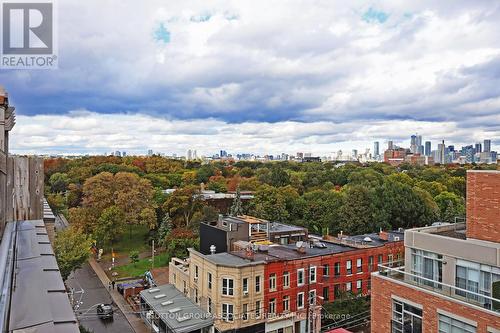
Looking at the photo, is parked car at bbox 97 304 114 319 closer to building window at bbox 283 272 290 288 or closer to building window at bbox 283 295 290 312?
building window at bbox 283 295 290 312

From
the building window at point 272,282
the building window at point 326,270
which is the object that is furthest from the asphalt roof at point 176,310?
the building window at point 326,270

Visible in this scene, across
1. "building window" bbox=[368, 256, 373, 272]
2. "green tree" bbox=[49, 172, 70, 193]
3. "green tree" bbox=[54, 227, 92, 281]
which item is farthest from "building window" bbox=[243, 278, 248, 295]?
"green tree" bbox=[49, 172, 70, 193]

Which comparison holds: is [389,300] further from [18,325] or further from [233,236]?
[233,236]

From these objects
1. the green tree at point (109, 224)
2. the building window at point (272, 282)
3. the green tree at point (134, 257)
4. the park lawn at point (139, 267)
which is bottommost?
the park lawn at point (139, 267)

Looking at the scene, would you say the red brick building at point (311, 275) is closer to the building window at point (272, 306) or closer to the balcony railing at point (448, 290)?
the building window at point (272, 306)

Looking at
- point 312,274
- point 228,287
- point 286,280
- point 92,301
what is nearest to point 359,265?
point 312,274
